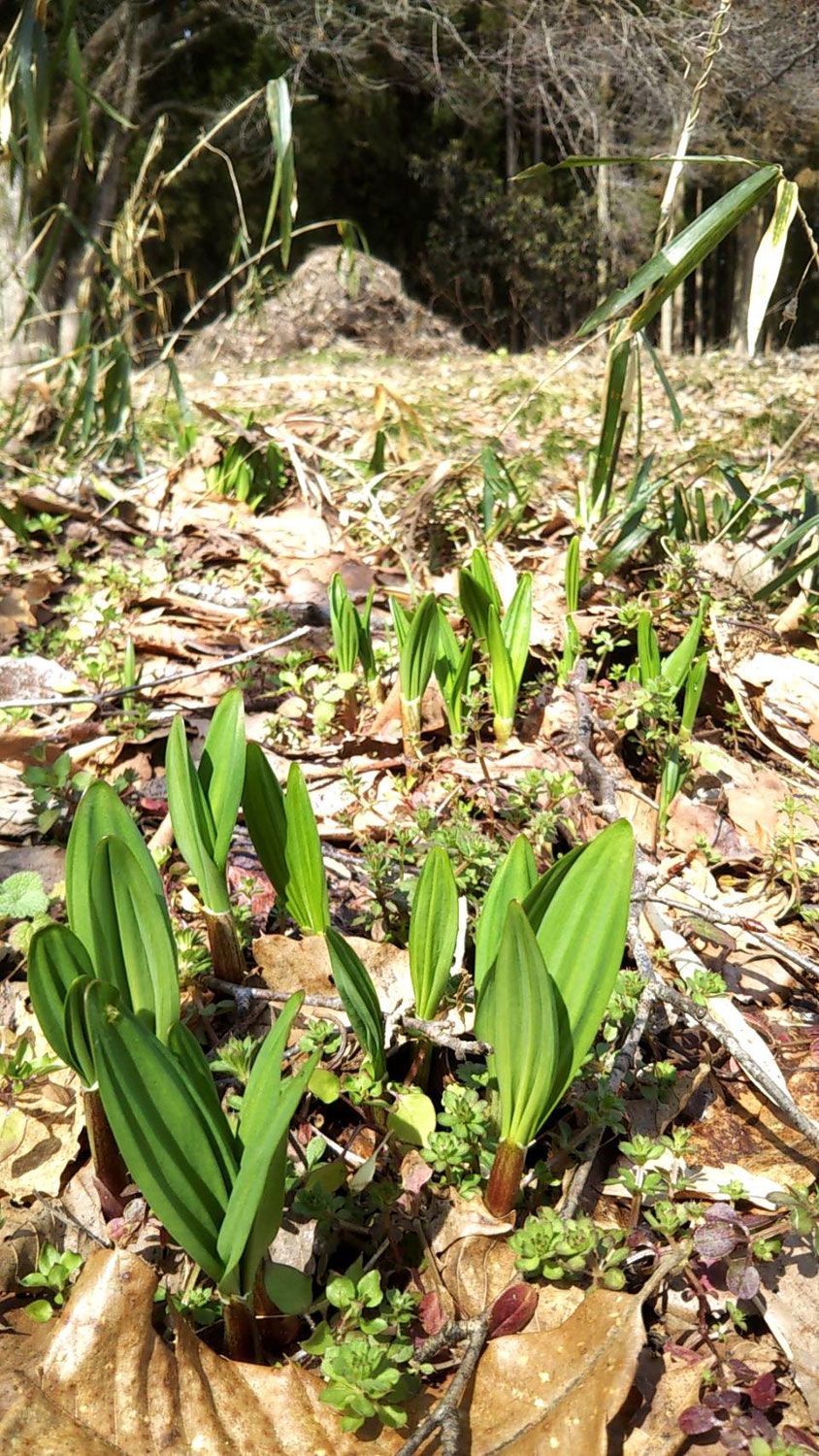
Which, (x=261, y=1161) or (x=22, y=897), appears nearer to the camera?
(x=261, y=1161)

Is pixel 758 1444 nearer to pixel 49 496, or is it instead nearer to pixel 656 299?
pixel 656 299

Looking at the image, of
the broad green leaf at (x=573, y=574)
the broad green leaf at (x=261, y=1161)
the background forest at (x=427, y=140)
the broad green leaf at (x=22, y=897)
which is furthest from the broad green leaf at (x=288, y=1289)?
the background forest at (x=427, y=140)

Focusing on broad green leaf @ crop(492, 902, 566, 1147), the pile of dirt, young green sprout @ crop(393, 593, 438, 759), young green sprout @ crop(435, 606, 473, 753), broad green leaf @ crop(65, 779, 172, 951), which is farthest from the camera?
the pile of dirt

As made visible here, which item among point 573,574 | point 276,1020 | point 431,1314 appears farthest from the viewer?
point 573,574

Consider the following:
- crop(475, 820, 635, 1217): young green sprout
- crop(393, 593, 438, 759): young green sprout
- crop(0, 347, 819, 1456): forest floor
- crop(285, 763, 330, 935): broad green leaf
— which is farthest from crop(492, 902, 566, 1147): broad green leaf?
crop(393, 593, 438, 759): young green sprout

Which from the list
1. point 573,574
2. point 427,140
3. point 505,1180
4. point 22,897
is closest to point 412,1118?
point 505,1180

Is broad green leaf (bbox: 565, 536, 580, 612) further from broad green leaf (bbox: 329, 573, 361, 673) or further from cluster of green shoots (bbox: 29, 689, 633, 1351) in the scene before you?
cluster of green shoots (bbox: 29, 689, 633, 1351)

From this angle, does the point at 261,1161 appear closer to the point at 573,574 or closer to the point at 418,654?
the point at 418,654
